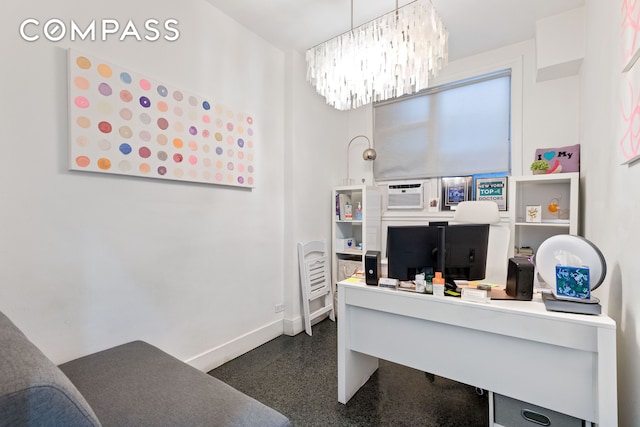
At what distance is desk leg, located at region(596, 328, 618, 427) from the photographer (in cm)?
120

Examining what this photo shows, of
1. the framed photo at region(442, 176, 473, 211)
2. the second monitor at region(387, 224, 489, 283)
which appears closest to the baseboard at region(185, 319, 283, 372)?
the second monitor at region(387, 224, 489, 283)

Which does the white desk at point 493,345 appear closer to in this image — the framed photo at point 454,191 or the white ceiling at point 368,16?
the framed photo at point 454,191

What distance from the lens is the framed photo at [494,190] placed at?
2963mm

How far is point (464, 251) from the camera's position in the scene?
182cm

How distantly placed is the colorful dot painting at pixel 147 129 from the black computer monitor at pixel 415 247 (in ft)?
4.77

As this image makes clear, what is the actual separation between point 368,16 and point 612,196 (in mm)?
2155

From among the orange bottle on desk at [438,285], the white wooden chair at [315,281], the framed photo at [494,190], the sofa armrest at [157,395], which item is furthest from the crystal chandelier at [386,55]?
the sofa armrest at [157,395]

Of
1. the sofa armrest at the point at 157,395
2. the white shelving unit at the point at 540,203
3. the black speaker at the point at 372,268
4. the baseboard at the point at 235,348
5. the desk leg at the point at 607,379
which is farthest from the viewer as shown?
the white shelving unit at the point at 540,203

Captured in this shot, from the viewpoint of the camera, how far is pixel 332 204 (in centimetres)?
355

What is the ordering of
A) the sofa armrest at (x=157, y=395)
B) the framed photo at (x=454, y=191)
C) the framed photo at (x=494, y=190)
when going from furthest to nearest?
the framed photo at (x=454, y=191)
the framed photo at (x=494, y=190)
the sofa armrest at (x=157, y=395)

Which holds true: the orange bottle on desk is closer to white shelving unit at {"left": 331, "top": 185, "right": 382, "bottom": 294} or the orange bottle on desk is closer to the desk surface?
the desk surface

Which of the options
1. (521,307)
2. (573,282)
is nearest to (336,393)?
(521,307)

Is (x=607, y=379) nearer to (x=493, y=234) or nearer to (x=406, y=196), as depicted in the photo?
(x=493, y=234)

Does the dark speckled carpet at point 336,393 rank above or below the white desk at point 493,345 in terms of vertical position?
below
